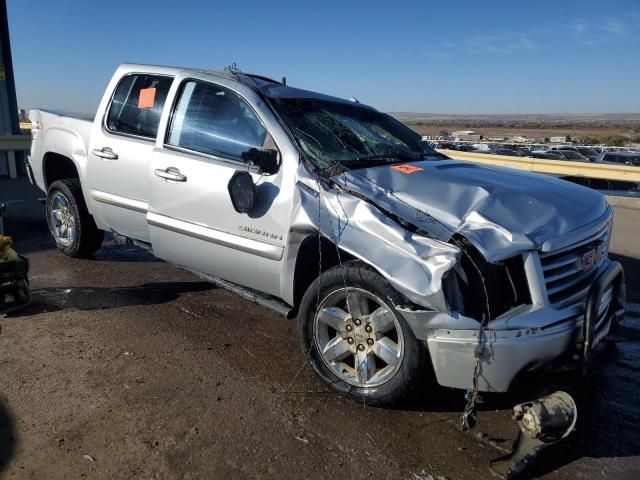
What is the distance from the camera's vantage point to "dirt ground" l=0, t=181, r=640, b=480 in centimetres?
258

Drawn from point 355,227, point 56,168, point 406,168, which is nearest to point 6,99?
point 56,168

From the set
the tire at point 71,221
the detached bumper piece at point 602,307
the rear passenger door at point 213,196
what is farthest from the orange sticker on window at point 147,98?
the detached bumper piece at point 602,307

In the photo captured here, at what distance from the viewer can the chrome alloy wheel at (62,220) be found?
5555 millimetres

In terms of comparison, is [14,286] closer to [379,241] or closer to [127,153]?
[127,153]

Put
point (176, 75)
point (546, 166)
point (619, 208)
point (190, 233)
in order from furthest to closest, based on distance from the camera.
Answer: point (546, 166)
point (619, 208)
point (176, 75)
point (190, 233)

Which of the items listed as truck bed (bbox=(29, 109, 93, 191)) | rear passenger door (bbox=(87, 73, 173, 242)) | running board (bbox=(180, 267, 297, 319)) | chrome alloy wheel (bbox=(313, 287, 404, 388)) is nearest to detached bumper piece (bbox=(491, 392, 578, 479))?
chrome alloy wheel (bbox=(313, 287, 404, 388))

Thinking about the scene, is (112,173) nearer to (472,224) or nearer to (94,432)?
(94,432)

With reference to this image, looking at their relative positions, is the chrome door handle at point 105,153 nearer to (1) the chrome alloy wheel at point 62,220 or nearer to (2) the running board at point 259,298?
(1) the chrome alloy wheel at point 62,220

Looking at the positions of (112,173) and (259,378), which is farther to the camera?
(112,173)

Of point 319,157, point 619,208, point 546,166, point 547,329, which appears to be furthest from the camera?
point 546,166

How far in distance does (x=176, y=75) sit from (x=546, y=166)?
33.1 ft

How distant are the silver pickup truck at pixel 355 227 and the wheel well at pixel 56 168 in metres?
1.21

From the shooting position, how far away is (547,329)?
271 cm

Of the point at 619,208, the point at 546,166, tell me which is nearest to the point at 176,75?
the point at 619,208
